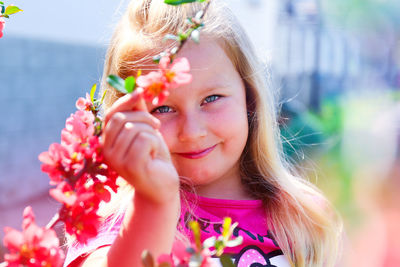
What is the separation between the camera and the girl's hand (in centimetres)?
62

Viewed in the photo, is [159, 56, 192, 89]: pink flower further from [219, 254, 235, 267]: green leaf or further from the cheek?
the cheek

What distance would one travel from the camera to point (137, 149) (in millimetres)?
620

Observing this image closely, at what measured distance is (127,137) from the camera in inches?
24.6

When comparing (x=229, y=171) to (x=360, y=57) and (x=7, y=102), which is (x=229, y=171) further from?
(x=360, y=57)

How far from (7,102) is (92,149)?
3.54 metres

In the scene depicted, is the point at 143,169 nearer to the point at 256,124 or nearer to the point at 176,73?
the point at 176,73

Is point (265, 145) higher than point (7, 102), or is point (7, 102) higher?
point (265, 145)

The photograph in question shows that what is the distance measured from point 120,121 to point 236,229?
69 centimetres

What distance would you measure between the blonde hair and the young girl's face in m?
0.09

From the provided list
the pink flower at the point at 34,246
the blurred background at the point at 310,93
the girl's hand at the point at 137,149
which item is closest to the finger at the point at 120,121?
the girl's hand at the point at 137,149

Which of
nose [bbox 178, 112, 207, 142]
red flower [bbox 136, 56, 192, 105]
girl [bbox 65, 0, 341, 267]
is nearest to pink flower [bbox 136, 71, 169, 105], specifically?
red flower [bbox 136, 56, 192, 105]

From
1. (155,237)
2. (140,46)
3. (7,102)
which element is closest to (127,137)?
(155,237)

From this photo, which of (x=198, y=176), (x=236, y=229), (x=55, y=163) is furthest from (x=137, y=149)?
(x=236, y=229)

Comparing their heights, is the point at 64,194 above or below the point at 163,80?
below
